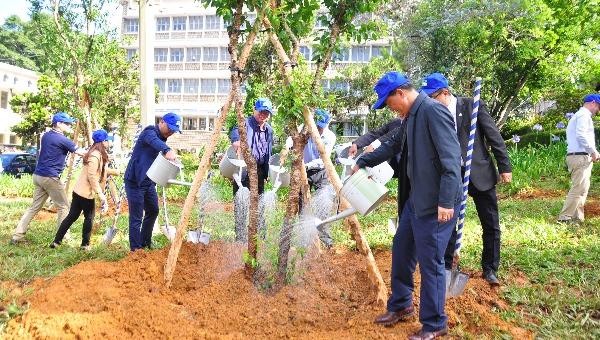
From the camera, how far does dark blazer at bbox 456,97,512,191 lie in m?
4.35

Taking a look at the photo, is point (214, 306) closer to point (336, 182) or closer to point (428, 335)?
point (336, 182)

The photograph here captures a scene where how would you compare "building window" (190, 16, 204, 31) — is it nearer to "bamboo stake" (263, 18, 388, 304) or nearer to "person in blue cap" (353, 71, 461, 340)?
"bamboo stake" (263, 18, 388, 304)

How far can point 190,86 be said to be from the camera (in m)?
36.6

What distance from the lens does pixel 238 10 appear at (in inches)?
Result: 180

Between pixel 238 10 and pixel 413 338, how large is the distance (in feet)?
9.68

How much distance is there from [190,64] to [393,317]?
34902mm

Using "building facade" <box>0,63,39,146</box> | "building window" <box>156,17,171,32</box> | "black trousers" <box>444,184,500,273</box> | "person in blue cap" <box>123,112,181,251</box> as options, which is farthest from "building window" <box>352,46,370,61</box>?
"black trousers" <box>444,184,500,273</box>

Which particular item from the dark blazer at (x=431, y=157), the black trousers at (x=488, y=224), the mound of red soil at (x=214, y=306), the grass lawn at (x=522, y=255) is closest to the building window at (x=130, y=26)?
the grass lawn at (x=522, y=255)

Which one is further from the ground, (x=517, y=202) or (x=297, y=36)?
(x=297, y=36)

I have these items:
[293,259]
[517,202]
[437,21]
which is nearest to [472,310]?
[293,259]

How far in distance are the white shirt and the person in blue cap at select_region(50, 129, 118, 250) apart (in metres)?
5.84

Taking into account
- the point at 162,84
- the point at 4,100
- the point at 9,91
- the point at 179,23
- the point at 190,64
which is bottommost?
the point at 4,100

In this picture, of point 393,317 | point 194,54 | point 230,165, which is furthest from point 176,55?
point 393,317

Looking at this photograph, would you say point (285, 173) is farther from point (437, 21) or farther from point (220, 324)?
point (437, 21)
